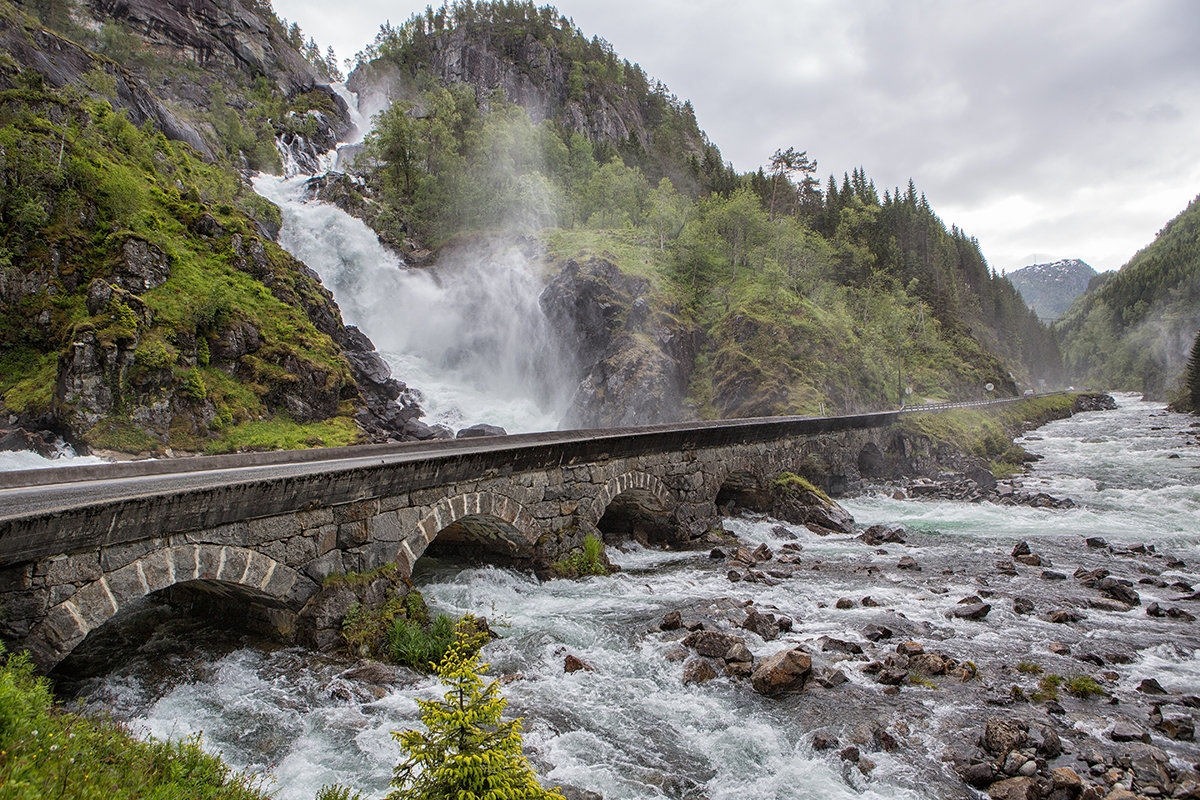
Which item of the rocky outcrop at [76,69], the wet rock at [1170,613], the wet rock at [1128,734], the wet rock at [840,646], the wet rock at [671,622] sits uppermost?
the rocky outcrop at [76,69]

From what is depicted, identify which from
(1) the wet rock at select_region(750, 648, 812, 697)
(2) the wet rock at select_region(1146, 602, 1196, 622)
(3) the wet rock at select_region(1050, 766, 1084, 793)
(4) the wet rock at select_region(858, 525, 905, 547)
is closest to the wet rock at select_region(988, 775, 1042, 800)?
(3) the wet rock at select_region(1050, 766, 1084, 793)

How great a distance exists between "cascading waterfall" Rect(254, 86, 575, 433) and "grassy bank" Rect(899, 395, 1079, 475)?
23.2 m

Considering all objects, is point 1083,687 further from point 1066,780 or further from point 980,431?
point 980,431

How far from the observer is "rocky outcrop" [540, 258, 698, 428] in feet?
130

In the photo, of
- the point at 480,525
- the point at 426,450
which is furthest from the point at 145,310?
the point at 480,525

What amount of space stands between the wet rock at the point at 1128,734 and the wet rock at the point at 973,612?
13.6ft

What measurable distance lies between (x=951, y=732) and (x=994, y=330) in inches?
4965

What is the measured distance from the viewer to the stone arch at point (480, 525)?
32.8ft

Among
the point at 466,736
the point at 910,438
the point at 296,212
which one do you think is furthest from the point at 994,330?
the point at 466,736

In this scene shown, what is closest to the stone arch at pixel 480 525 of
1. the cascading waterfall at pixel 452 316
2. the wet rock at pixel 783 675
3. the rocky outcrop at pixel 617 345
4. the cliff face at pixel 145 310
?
the wet rock at pixel 783 675

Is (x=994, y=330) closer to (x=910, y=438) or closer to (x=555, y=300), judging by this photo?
(x=910, y=438)

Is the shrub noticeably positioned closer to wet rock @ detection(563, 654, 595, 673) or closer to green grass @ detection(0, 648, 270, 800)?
wet rock @ detection(563, 654, 595, 673)

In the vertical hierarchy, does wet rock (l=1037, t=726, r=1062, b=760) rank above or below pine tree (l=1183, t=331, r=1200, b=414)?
below

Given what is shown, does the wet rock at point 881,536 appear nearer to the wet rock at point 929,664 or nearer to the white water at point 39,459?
the wet rock at point 929,664
